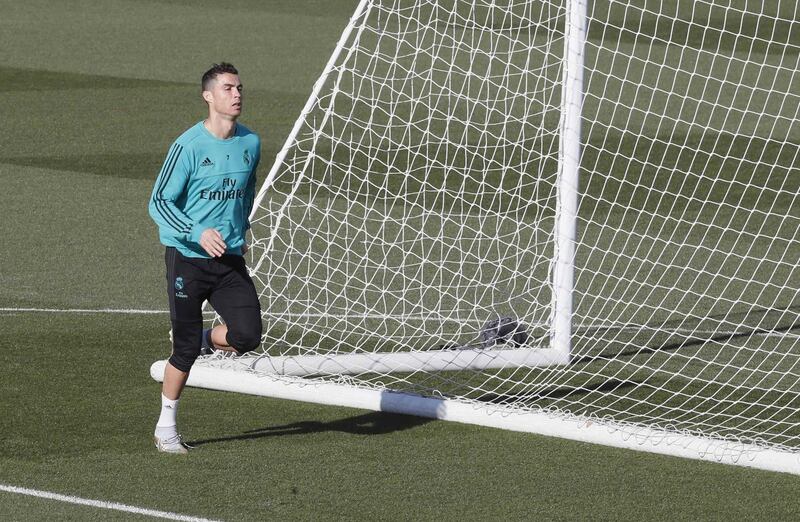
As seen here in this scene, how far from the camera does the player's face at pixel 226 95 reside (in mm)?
8012

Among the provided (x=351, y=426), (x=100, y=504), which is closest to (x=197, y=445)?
(x=351, y=426)

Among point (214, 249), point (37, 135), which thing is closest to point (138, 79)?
point (37, 135)

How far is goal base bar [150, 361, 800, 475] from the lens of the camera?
8203mm

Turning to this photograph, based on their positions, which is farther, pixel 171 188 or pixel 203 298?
pixel 203 298

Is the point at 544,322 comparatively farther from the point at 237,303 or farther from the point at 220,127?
the point at 220,127

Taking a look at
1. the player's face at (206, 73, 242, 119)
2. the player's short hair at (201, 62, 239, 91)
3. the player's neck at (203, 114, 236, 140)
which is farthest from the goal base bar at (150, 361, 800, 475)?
the player's short hair at (201, 62, 239, 91)

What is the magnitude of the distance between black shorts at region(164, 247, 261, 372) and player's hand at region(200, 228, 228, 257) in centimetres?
35

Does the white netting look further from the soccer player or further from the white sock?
Answer: the white sock

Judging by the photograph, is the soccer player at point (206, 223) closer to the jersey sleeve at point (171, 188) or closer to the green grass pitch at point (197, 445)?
the jersey sleeve at point (171, 188)

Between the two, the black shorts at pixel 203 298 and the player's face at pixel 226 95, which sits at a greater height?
the player's face at pixel 226 95

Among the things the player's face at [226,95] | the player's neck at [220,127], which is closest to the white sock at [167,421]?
the player's neck at [220,127]

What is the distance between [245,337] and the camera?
8.22 metres

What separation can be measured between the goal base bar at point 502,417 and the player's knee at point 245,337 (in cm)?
112

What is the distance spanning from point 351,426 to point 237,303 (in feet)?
3.60
